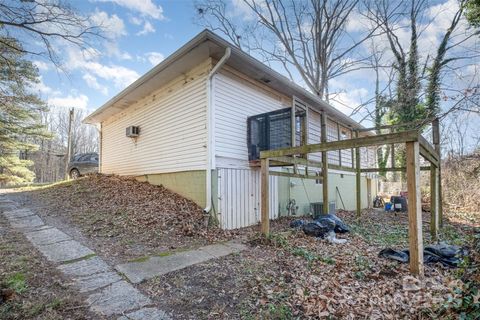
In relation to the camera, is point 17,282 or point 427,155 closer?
point 17,282

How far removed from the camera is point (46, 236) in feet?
16.0

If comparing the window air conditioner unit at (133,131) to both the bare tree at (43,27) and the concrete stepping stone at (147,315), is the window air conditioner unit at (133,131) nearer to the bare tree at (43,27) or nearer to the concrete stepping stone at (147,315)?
the bare tree at (43,27)

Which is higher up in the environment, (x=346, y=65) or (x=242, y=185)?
(x=346, y=65)

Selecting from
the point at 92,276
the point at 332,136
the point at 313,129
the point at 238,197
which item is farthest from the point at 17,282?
the point at 332,136

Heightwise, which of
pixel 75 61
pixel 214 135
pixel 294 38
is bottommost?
pixel 214 135

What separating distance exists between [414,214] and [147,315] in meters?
3.55

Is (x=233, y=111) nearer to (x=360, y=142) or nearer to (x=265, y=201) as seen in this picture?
(x=265, y=201)

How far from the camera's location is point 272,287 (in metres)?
3.16

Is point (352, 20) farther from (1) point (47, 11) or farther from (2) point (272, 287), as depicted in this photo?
(2) point (272, 287)

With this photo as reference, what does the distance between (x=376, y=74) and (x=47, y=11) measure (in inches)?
751

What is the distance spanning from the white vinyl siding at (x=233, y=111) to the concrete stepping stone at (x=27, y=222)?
438 centimetres

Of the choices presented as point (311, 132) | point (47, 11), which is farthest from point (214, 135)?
point (47, 11)

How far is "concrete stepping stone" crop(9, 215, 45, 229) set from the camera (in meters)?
5.55

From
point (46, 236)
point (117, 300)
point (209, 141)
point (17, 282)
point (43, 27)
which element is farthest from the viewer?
point (43, 27)
